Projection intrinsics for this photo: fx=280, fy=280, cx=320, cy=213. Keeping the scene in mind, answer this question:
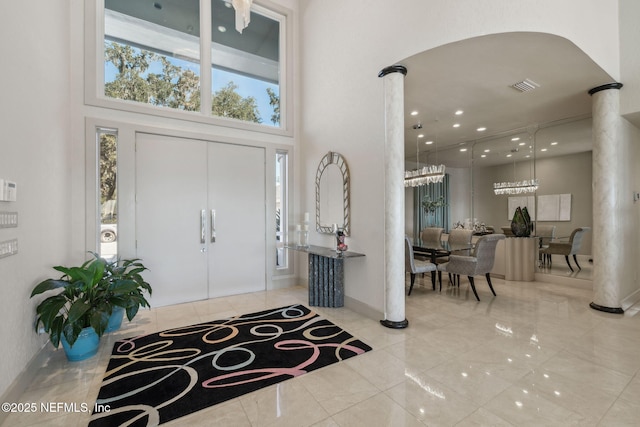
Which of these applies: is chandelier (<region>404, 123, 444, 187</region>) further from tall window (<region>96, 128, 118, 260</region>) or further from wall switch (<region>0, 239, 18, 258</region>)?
wall switch (<region>0, 239, 18, 258</region>)

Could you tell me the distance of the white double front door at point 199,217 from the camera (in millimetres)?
4094

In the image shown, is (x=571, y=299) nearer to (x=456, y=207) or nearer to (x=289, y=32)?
(x=456, y=207)

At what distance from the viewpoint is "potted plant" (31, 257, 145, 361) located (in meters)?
2.40

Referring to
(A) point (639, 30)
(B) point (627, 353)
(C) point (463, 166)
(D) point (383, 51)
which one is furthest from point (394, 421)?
(C) point (463, 166)

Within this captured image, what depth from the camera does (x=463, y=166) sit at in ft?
23.5

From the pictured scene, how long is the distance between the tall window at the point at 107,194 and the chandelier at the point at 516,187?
7242mm

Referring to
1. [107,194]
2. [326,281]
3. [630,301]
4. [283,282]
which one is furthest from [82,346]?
[630,301]

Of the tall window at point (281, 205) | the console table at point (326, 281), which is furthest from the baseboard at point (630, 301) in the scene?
the tall window at point (281, 205)

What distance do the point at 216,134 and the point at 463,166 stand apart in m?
5.94

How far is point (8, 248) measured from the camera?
79.2 inches

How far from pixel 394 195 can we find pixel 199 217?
3.01m

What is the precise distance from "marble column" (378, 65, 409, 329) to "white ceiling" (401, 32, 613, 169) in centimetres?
33

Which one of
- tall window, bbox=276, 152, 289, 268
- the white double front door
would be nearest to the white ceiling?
tall window, bbox=276, 152, 289, 268

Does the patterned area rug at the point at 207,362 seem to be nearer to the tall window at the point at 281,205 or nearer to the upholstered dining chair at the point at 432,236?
the tall window at the point at 281,205
